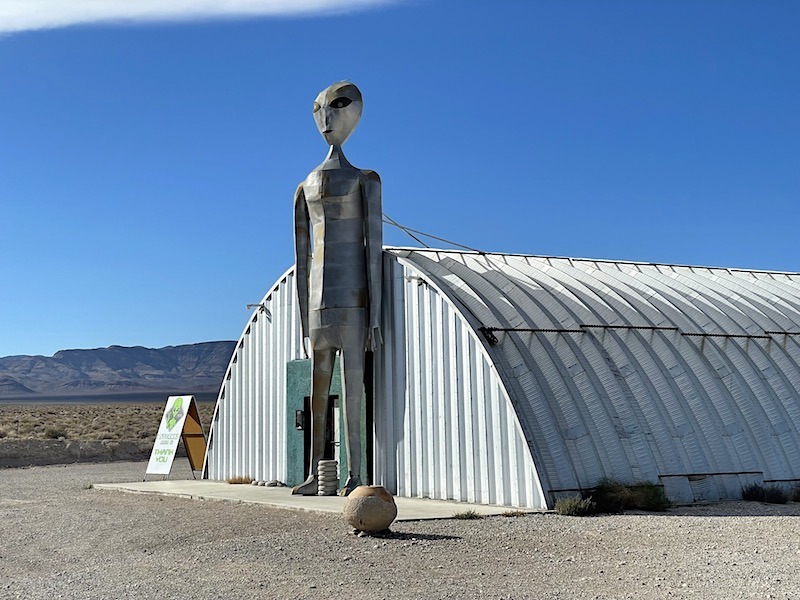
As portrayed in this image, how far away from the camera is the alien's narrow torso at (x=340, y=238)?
20266 millimetres

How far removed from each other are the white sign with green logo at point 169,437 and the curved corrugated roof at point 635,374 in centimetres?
913

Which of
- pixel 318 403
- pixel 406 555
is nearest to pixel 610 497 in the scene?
pixel 406 555

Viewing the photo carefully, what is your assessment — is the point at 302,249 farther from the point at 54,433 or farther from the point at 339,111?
the point at 54,433

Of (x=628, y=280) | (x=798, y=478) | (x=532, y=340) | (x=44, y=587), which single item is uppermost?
(x=628, y=280)

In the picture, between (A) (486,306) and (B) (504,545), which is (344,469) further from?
(B) (504,545)

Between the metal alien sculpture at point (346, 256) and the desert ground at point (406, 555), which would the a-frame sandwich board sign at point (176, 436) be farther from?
the desert ground at point (406, 555)

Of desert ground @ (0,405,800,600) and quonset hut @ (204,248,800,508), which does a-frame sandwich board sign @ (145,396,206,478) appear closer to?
quonset hut @ (204,248,800,508)

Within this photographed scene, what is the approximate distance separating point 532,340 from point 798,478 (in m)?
5.78

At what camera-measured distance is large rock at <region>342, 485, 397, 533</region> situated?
45.7 ft

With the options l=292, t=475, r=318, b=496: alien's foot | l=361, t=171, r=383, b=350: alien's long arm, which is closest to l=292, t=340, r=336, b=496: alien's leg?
l=292, t=475, r=318, b=496: alien's foot

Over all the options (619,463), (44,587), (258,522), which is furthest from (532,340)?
(44,587)

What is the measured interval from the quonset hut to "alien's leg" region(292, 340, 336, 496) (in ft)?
2.95

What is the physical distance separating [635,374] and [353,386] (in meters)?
5.60

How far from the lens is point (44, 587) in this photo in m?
11.2
